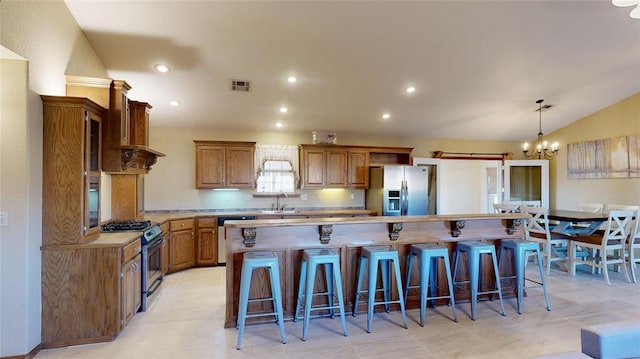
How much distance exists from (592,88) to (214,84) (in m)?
5.81

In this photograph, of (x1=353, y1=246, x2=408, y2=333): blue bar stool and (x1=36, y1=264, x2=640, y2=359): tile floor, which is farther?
(x1=353, y1=246, x2=408, y2=333): blue bar stool

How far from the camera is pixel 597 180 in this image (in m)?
6.12

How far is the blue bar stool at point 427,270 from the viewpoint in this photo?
312cm

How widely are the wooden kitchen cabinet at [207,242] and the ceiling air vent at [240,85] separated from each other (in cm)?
213

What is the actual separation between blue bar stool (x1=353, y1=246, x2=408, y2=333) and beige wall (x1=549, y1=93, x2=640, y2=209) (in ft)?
17.1

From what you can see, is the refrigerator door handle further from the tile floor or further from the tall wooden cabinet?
the tall wooden cabinet

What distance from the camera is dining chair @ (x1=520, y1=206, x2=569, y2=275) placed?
4785 millimetres

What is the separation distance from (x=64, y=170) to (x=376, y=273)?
112 inches

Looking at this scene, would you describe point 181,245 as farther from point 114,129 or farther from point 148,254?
point 114,129

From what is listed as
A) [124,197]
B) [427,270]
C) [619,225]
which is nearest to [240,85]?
[124,197]

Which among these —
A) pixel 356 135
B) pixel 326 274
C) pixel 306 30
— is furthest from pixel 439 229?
pixel 356 135

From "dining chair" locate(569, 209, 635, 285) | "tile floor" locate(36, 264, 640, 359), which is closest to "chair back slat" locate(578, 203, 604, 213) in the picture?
"dining chair" locate(569, 209, 635, 285)

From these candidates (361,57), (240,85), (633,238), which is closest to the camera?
(361,57)

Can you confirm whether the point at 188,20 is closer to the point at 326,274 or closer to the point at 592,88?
the point at 326,274
